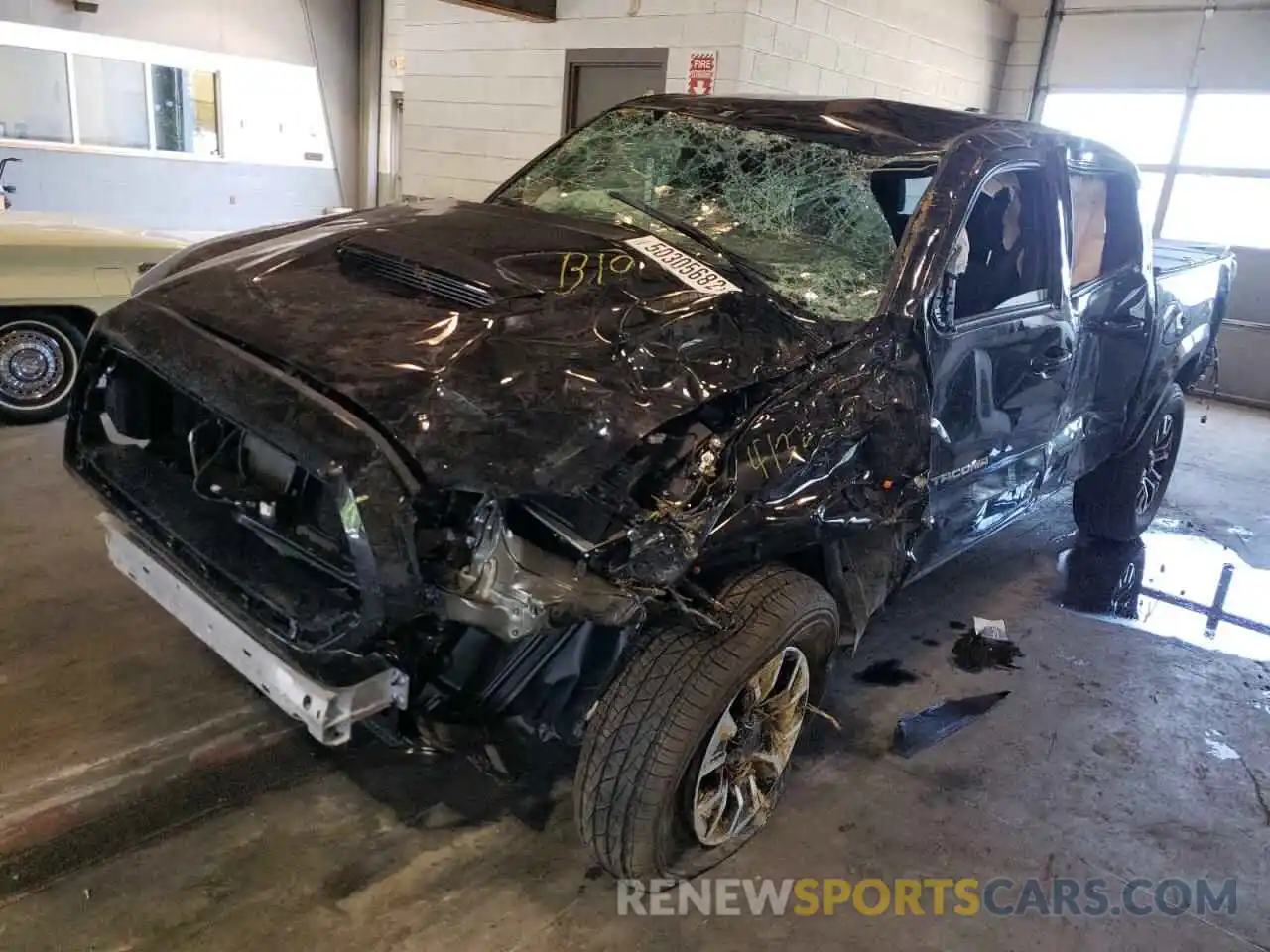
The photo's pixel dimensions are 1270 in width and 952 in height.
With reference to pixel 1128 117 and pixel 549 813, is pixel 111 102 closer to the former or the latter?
pixel 1128 117

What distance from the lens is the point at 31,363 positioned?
5.07 metres

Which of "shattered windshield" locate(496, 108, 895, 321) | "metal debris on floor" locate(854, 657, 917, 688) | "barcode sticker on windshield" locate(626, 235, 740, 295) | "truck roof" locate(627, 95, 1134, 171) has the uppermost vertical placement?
"truck roof" locate(627, 95, 1134, 171)

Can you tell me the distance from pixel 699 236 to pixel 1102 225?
1.94 metres

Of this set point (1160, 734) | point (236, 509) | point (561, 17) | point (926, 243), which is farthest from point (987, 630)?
point (561, 17)

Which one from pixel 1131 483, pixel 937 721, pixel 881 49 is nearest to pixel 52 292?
pixel 937 721

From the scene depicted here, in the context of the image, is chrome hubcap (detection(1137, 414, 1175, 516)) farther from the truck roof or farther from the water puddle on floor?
the truck roof

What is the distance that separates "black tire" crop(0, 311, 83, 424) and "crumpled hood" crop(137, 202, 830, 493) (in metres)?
2.99

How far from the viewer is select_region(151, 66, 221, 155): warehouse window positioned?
11.4 m

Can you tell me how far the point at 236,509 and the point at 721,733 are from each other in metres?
1.27

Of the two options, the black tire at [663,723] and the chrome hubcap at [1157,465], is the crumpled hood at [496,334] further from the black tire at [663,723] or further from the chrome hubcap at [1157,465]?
the chrome hubcap at [1157,465]

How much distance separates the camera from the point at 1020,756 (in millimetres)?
3039

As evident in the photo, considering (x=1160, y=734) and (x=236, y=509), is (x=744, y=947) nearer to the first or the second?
(x=236, y=509)

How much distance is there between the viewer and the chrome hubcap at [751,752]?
231cm

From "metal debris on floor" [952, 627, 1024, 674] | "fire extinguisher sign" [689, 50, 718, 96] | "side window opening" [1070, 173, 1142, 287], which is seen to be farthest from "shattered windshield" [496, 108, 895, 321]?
"fire extinguisher sign" [689, 50, 718, 96]
